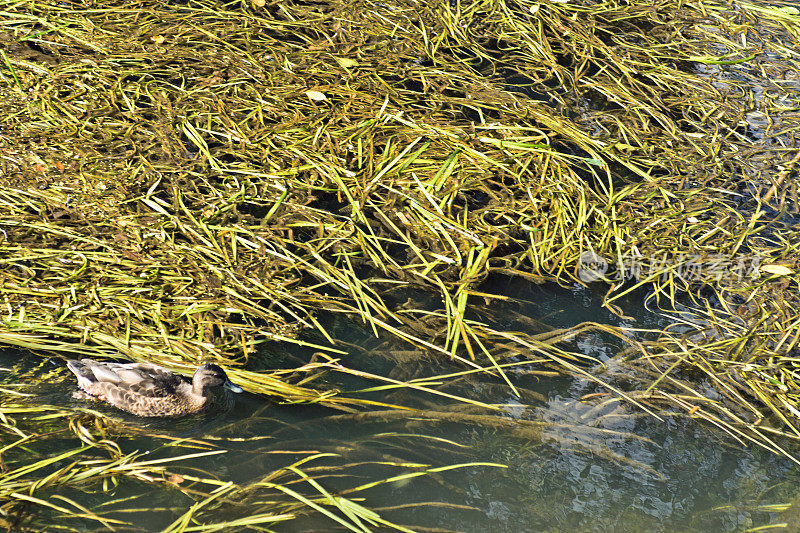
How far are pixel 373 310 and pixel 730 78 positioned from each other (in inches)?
147

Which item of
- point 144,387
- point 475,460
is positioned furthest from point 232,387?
point 475,460

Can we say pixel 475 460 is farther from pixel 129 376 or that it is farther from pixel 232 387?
pixel 129 376

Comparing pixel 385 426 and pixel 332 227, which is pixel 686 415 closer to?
pixel 385 426

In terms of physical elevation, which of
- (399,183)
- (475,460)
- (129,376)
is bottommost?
(475,460)

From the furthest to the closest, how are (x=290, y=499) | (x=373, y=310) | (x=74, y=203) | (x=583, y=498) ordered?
(x=74, y=203)
(x=373, y=310)
(x=583, y=498)
(x=290, y=499)

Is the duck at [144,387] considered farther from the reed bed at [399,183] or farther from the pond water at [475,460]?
the reed bed at [399,183]

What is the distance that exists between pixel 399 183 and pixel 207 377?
1741mm

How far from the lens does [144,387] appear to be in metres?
2.79

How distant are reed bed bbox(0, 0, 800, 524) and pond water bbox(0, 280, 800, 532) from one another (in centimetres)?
12

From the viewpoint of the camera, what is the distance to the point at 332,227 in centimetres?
370

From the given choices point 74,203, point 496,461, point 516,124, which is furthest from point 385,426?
point 516,124

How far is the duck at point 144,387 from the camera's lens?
2762mm

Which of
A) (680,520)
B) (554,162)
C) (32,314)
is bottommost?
(680,520)

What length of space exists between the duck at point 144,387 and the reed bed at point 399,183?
0.17m
